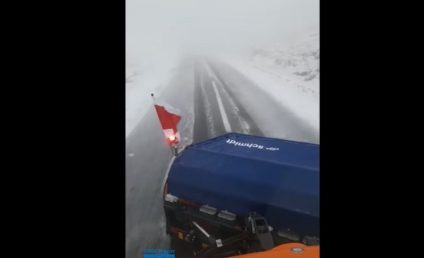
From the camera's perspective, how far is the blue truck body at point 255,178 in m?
3.01

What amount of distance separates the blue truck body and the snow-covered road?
0.28 feet

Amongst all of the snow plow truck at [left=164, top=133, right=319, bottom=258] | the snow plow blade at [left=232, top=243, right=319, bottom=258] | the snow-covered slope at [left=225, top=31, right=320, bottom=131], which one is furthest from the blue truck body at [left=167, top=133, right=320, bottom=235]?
the snow-covered slope at [left=225, top=31, right=320, bottom=131]

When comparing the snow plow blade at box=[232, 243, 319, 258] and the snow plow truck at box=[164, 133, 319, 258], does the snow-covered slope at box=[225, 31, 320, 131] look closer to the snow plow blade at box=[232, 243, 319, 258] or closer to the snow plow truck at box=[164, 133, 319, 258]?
the snow plow truck at box=[164, 133, 319, 258]

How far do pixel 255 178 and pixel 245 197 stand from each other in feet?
0.44

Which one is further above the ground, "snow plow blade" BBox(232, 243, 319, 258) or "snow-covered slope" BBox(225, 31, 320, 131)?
"snow-covered slope" BBox(225, 31, 320, 131)

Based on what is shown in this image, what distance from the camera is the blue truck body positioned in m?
3.01

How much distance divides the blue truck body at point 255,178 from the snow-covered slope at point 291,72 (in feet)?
0.84

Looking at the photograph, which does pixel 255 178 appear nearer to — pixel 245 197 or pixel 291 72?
pixel 245 197

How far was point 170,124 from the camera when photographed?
3.51 m

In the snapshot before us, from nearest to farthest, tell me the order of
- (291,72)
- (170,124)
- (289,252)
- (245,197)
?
(289,252), (245,197), (291,72), (170,124)

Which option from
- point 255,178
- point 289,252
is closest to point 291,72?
point 255,178

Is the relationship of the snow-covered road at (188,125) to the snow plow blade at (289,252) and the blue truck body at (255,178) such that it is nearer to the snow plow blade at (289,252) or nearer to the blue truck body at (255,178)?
the blue truck body at (255,178)

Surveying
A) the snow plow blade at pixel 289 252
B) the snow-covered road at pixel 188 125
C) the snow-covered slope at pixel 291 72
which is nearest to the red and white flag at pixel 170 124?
the snow-covered road at pixel 188 125

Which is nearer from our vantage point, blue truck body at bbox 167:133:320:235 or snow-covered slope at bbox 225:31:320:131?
blue truck body at bbox 167:133:320:235
